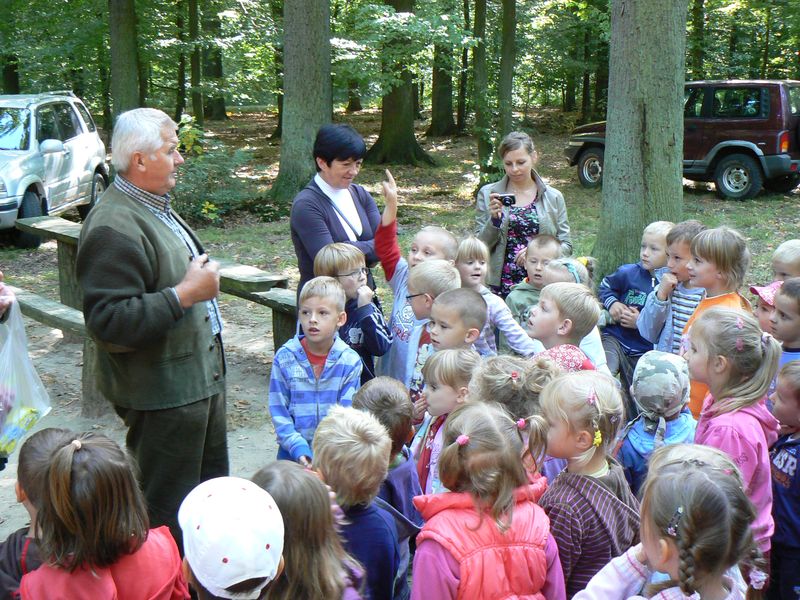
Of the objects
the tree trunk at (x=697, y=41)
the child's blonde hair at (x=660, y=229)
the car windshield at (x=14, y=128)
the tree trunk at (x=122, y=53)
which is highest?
the tree trunk at (x=697, y=41)

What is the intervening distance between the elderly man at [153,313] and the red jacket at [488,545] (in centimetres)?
127

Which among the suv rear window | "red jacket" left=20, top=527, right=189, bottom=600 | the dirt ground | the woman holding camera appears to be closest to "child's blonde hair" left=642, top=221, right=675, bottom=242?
the woman holding camera

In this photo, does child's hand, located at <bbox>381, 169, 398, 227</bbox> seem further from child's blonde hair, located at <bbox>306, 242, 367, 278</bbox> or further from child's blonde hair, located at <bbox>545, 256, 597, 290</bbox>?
child's blonde hair, located at <bbox>545, 256, 597, 290</bbox>

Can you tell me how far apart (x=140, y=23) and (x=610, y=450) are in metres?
16.6

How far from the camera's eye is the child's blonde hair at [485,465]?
2422 mm

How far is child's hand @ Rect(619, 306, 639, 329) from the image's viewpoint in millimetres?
4625

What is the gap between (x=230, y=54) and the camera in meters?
17.5

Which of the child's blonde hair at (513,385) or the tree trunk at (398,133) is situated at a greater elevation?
the tree trunk at (398,133)

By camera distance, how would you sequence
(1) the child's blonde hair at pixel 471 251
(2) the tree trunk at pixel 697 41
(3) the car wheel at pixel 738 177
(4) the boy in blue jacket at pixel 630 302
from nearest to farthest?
(1) the child's blonde hair at pixel 471 251, (4) the boy in blue jacket at pixel 630 302, (3) the car wheel at pixel 738 177, (2) the tree trunk at pixel 697 41

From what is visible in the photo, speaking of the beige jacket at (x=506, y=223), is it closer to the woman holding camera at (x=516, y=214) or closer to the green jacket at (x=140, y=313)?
the woman holding camera at (x=516, y=214)

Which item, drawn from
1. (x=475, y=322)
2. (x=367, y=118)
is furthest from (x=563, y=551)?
(x=367, y=118)

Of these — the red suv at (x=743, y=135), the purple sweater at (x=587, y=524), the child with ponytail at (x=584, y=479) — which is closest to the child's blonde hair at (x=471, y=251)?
the child with ponytail at (x=584, y=479)

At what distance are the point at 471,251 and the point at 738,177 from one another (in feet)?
36.5

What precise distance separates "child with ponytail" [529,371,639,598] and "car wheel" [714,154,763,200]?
40.3 feet
